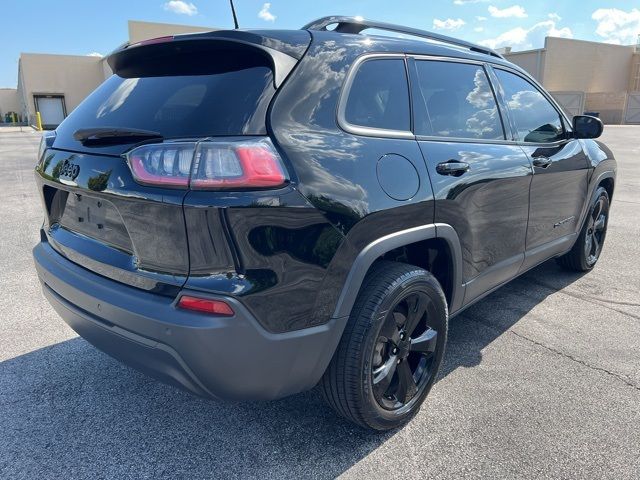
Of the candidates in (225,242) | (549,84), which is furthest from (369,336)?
(549,84)

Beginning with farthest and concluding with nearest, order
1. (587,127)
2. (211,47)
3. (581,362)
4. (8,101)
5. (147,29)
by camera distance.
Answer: (8,101) < (147,29) < (587,127) < (581,362) < (211,47)

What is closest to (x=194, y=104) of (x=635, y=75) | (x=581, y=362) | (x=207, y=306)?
(x=207, y=306)

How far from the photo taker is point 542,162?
3.37 metres

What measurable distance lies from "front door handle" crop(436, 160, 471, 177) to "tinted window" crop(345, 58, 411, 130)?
0.26 meters

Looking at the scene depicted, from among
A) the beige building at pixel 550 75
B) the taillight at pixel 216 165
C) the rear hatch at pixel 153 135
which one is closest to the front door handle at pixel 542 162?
the rear hatch at pixel 153 135

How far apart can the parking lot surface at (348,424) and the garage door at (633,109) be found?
51.5 m

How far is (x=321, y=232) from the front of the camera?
188cm

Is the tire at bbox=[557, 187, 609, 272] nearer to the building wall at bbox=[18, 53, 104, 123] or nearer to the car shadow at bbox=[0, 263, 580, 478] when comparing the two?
the car shadow at bbox=[0, 263, 580, 478]

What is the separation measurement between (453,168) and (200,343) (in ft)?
5.01

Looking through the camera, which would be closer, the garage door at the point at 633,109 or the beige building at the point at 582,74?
the beige building at the point at 582,74

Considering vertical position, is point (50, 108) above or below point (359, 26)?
below

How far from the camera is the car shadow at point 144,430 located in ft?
7.09

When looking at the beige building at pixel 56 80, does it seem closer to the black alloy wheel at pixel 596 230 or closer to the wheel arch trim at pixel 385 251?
the black alloy wheel at pixel 596 230

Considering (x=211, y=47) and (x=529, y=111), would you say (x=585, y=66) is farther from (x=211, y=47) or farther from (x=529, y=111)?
(x=211, y=47)
